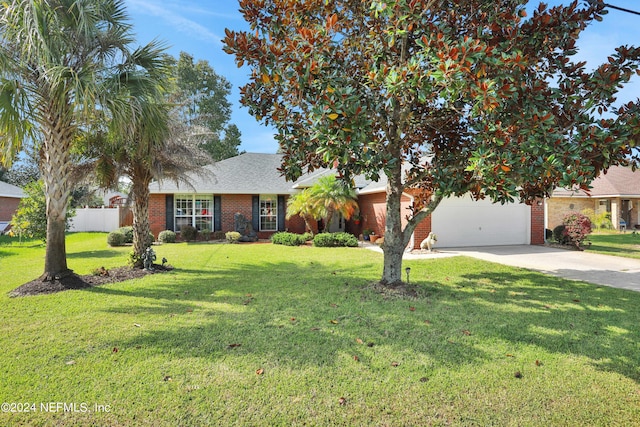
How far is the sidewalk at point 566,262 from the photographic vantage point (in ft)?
27.4

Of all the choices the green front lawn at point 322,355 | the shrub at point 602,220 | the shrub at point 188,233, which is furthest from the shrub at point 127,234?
the shrub at point 602,220

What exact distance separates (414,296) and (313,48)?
15.3 feet

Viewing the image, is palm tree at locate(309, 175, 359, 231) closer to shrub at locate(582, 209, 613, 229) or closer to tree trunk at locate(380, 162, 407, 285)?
tree trunk at locate(380, 162, 407, 285)

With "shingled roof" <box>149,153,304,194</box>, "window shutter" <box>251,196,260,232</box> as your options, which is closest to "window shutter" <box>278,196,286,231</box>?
"shingled roof" <box>149,153,304,194</box>

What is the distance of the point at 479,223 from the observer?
589 inches

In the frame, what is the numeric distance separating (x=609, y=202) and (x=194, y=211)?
89.9 ft

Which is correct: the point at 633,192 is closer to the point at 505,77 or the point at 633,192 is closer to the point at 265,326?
the point at 505,77

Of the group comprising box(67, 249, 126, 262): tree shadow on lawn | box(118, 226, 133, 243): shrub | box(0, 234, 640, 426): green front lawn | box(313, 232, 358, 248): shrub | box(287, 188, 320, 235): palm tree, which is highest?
box(287, 188, 320, 235): palm tree

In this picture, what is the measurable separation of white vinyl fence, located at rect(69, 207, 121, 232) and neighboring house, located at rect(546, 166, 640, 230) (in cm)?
3014

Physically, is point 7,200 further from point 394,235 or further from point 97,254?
point 394,235

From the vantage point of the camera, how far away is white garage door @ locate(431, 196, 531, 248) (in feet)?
47.3

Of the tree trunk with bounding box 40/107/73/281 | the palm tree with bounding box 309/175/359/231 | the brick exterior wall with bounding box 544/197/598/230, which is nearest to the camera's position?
the tree trunk with bounding box 40/107/73/281

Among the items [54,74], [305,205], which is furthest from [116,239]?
[54,74]

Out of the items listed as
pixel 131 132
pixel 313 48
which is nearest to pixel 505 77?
pixel 313 48
